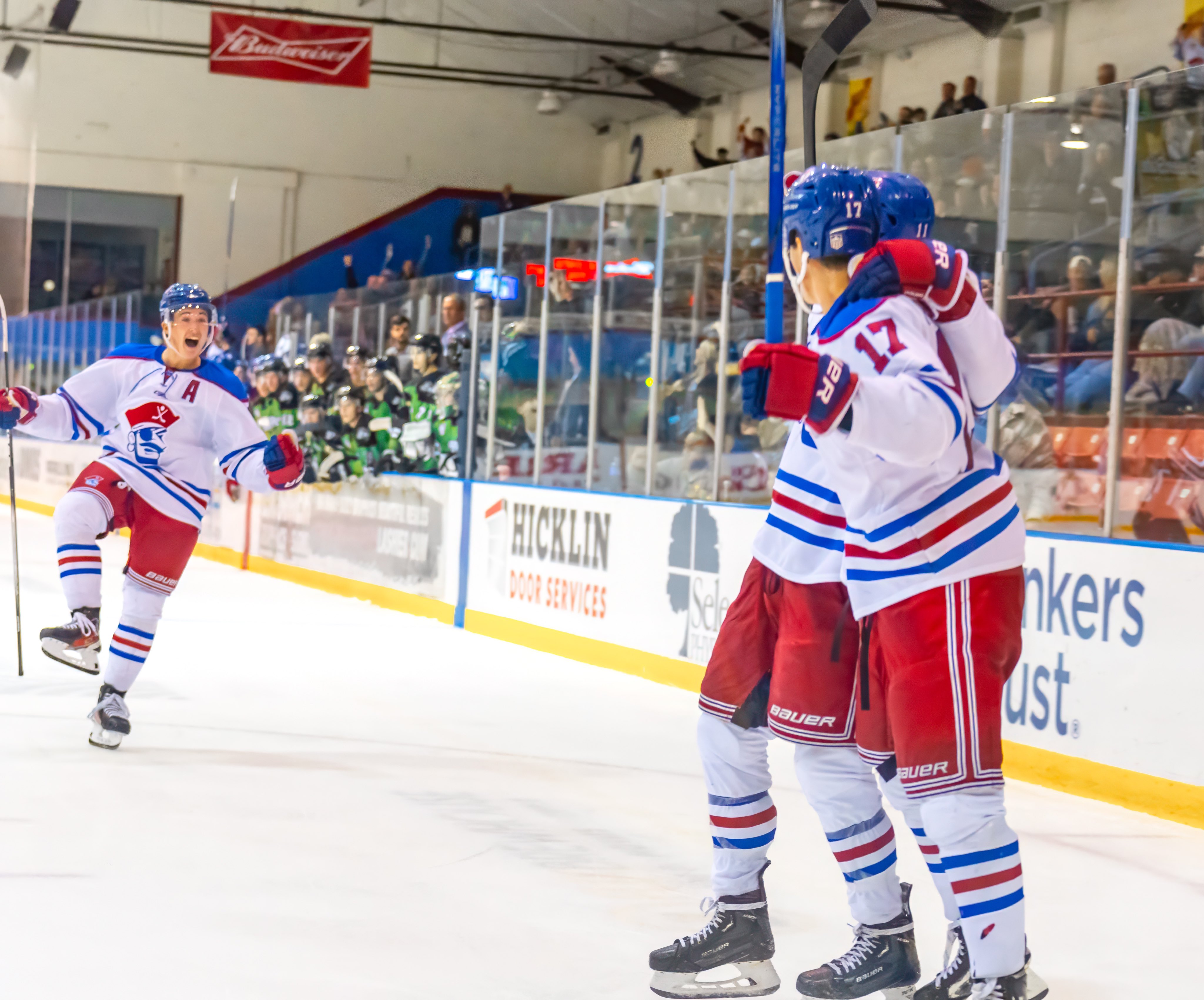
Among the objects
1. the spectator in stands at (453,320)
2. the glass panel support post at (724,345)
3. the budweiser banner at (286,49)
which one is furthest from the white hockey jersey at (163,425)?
the budweiser banner at (286,49)

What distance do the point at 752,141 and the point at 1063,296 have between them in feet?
40.8

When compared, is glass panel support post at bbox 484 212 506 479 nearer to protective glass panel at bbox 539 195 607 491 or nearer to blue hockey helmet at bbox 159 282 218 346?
protective glass panel at bbox 539 195 607 491

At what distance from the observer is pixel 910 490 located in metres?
2.18

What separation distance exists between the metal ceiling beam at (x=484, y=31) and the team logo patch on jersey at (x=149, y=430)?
43.6 feet

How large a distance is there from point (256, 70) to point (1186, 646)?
12520 millimetres

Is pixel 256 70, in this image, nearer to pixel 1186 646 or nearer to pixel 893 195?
pixel 1186 646

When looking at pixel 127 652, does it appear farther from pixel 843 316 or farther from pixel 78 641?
pixel 843 316

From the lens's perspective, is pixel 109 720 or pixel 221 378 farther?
pixel 221 378

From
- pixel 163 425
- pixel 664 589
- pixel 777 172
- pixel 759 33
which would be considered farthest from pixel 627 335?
pixel 759 33

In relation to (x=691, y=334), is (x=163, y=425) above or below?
below

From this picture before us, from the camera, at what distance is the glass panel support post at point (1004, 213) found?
16.8ft

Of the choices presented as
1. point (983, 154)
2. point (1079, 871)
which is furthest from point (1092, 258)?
point (1079, 871)

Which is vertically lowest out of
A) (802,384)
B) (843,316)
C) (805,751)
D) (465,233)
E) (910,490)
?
(805,751)

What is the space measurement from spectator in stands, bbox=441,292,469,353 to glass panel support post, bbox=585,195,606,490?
5.59ft
